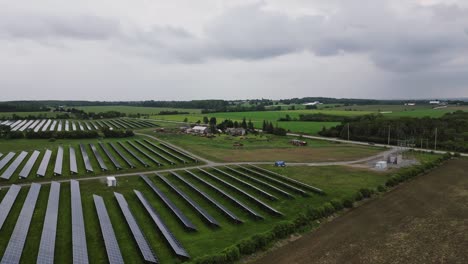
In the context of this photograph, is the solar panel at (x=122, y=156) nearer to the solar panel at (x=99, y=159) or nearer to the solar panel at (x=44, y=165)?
the solar panel at (x=99, y=159)

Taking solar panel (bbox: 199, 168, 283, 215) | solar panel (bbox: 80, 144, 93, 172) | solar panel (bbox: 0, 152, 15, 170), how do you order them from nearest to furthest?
1. solar panel (bbox: 199, 168, 283, 215)
2. solar panel (bbox: 80, 144, 93, 172)
3. solar panel (bbox: 0, 152, 15, 170)

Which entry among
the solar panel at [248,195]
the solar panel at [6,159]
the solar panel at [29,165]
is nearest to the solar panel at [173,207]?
the solar panel at [248,195]

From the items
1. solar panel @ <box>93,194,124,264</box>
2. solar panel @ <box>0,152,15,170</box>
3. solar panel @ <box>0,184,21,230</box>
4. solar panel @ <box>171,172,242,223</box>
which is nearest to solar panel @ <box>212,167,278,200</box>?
solar panel @ <box>171,172,242,223</box>

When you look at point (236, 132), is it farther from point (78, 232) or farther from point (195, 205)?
point (78, 232)

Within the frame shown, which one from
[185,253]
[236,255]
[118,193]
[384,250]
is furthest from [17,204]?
[384,250]

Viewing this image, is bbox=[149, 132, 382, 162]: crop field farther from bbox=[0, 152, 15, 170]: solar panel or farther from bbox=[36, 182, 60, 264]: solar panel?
bbox=[0, 152, 15, 170]: solar panel

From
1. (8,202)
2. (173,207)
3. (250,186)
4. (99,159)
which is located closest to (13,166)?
(99,159)
